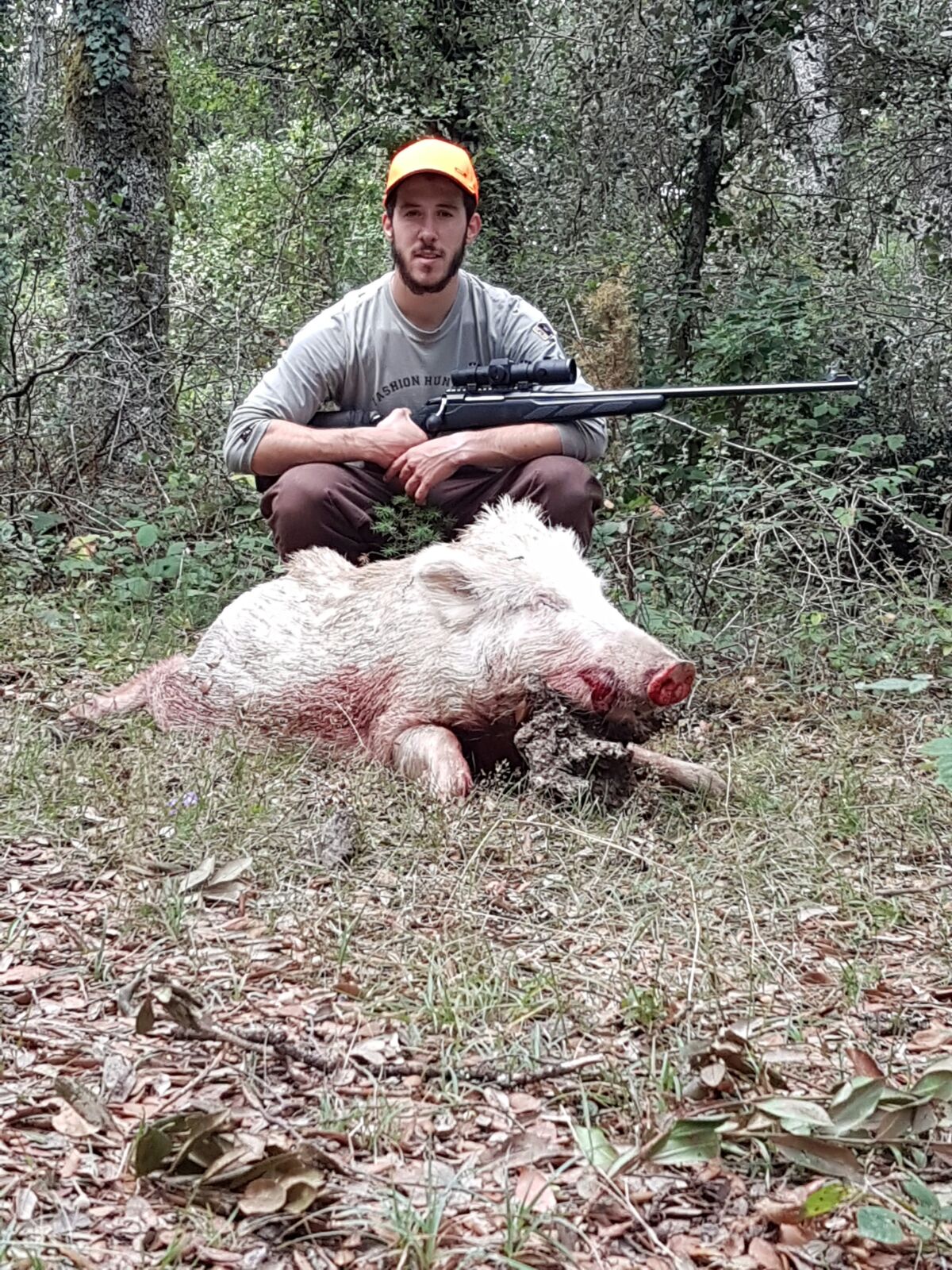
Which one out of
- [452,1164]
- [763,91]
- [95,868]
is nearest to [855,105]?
[763,91]

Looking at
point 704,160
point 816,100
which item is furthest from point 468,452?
point 816,100

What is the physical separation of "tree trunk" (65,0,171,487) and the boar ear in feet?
11.5

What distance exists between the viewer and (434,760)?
3.75 meters

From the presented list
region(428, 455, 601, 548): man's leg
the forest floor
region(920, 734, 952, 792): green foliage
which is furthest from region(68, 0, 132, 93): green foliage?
region(920, 734, 952, 792): green foliage

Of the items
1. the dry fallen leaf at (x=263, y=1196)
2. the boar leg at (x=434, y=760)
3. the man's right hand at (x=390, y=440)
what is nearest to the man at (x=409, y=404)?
the man's right hand at (x=390, y=440)

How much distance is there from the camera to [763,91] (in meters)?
8.70

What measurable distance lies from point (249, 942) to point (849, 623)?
3609mm

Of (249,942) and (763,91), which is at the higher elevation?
(763,91)

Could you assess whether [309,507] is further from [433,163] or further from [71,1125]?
[71,1125]

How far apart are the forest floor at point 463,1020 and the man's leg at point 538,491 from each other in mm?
1187

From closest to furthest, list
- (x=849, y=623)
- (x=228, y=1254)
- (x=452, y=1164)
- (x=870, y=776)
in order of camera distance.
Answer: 1. (x=228, y=1254)
2. (x=452, y=1164)
3. (x=870, y=776)
4. (x=849, y=623)

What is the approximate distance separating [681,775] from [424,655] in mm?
845

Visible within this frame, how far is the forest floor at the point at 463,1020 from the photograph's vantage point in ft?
5.74

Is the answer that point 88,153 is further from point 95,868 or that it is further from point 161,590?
point 95,868
